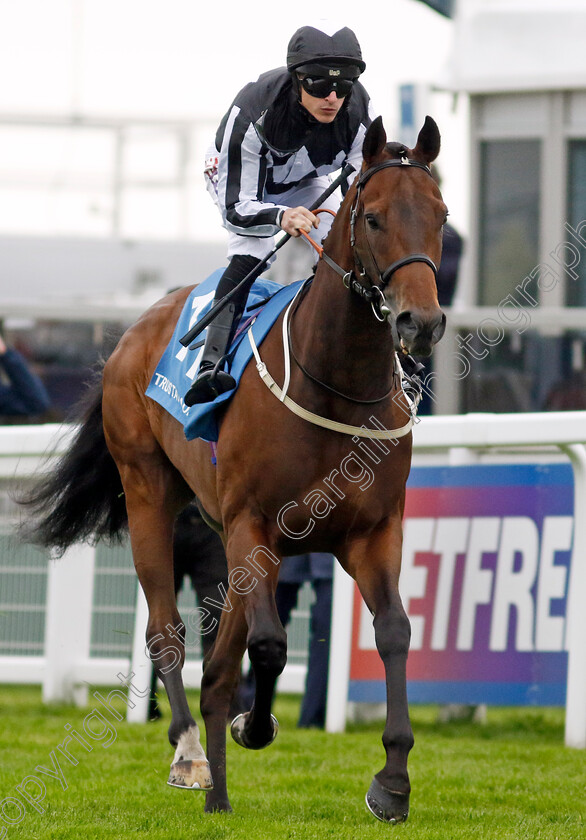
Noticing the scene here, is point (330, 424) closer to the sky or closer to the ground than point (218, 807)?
closer to the sky

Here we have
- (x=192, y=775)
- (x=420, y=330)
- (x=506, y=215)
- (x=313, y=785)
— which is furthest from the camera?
(x=506, y=215)

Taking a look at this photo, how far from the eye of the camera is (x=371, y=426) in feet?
13.5

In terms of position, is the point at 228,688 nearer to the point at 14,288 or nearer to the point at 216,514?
the point at 216,514

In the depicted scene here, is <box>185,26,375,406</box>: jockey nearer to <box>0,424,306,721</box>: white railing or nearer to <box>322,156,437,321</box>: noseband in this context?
<box>322,156,437,321</box>: noseband

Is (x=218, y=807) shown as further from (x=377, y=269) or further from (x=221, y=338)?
(x=377, y=269)

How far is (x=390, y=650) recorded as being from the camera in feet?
13.1

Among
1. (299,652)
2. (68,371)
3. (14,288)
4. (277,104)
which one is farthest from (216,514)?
(14,288)

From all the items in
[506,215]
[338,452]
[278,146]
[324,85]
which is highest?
[506,215]

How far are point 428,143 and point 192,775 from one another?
2314 millimetres

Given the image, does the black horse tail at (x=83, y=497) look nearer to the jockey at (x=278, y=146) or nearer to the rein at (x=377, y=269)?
the jockey at (x=278, y=146)

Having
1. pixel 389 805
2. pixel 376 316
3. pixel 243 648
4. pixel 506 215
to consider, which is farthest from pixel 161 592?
pixel 506 215

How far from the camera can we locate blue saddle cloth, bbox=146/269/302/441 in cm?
450

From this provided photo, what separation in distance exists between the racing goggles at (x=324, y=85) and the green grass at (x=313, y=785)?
2.41m

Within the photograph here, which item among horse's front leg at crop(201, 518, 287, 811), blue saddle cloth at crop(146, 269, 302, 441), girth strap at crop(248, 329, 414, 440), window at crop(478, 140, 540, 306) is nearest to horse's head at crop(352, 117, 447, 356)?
girth strap at crop(248, 329, 414, 440)
